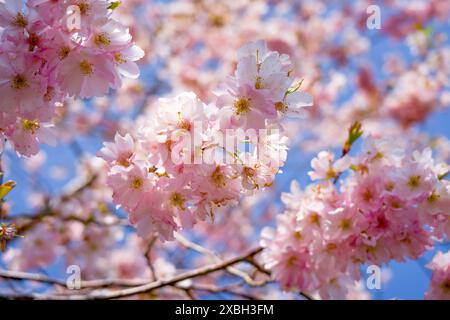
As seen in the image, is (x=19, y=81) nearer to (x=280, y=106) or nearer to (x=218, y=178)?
(x=218, y=178)

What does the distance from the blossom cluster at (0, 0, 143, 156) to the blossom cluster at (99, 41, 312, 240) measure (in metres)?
0.23

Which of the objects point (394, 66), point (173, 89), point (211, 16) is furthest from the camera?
point (394, 66)

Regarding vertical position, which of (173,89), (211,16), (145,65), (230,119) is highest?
(211,16)

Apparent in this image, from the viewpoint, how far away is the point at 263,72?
61.9 inches

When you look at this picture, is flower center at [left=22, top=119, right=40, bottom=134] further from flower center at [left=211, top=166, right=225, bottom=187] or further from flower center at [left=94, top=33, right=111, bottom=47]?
flower center at [left=211, top=166, right=225, bottom=187]

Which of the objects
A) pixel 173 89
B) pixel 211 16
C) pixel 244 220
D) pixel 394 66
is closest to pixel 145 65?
pixel 173 89

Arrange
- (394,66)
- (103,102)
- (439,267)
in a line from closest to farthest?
1. (439,267)
2. (103,102)
3. (394,66)

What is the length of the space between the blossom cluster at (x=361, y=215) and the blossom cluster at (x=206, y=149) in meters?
0.57

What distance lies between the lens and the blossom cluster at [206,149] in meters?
1.57

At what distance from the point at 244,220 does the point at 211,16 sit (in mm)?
3185

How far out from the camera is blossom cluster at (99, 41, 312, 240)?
157cm

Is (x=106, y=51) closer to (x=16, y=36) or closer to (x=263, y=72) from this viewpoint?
(x=16, y=36)

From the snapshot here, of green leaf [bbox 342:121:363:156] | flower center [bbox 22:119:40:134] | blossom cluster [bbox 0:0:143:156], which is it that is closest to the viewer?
blossom cluster [bbox 0:0:143:156]

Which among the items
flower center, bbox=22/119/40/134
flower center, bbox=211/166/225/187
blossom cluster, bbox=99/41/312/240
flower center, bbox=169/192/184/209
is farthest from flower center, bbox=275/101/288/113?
flower center, bbox=22/119/40/134
